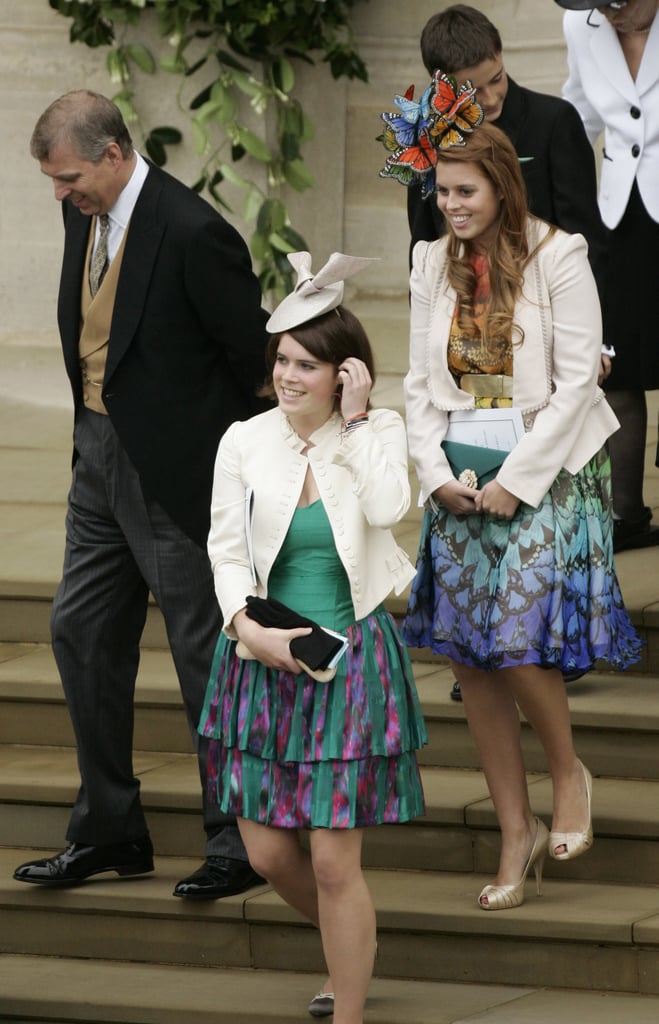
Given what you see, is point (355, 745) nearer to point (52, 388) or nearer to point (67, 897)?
point (67, 897)

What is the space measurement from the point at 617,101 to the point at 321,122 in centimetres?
287

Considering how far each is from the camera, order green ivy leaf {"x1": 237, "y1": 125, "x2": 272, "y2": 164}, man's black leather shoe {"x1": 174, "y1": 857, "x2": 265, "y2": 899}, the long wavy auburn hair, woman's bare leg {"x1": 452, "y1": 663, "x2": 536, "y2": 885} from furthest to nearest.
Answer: green ivy leaf {"x1": 237, "y1": 125, "x2": 272, "y2": 164}, man's black leather shoe {"x1": 174, "y1": 857, "x2": 265, "y2": 899}, woman's bare leg {"x1": 452, "y1": 663, "x2": 536, "y2": 885}, the long wavy auburn hair

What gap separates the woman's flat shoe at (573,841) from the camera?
4168 millimetres

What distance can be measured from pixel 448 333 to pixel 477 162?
0.36 metres

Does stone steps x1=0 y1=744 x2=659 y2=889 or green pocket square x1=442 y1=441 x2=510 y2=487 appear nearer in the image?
green pocket square x1=442 y1=441 x2=510 y2=487

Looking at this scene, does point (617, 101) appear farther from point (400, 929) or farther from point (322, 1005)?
point (322, 1005)

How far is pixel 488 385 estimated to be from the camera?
405cm

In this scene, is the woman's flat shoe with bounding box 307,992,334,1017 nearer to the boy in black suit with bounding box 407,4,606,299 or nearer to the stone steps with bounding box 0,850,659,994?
the stone steps with bounding box 0,850,659,994

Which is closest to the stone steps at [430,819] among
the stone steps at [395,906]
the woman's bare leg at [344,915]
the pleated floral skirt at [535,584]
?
the stone steps at [395,906]

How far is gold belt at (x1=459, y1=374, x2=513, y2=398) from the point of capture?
4.04m

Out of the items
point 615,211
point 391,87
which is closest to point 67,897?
point 615,211

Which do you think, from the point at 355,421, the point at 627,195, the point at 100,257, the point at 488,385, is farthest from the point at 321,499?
the point at 627,195

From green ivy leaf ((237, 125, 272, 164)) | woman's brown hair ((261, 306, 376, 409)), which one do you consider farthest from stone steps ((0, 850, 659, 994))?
green ivy leaf ((237, 125, 272, 164))

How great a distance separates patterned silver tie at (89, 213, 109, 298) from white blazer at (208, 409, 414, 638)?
0.72m
